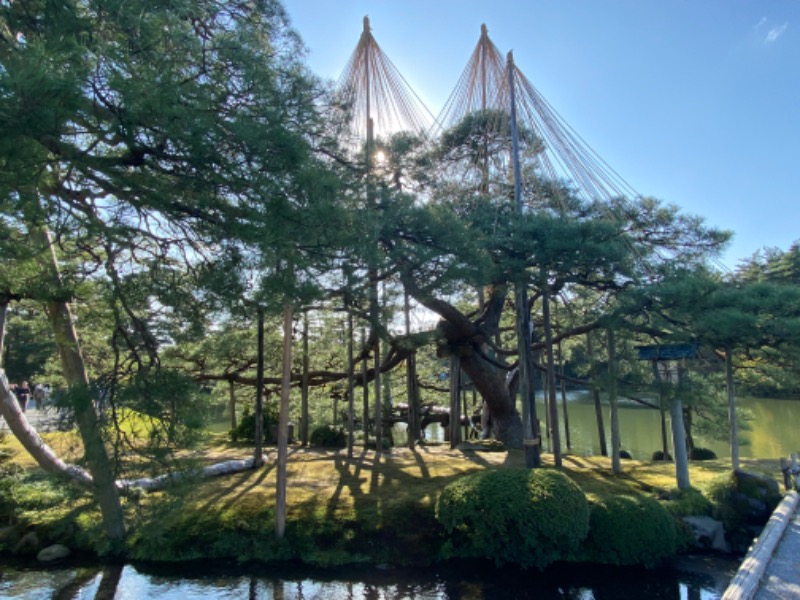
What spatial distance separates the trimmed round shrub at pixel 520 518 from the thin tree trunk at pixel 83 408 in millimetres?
3725

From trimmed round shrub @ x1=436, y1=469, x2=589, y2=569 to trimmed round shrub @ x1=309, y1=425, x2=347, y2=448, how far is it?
632cm

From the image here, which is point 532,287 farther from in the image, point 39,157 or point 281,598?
point 39,157

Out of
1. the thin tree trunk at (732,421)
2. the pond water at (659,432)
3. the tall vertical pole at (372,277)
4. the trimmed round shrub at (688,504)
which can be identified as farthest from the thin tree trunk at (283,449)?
the pond water at (659,432)

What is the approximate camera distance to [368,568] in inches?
237

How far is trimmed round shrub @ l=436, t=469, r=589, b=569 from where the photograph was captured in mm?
5738

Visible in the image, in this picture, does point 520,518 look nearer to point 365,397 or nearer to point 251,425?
point 365,397

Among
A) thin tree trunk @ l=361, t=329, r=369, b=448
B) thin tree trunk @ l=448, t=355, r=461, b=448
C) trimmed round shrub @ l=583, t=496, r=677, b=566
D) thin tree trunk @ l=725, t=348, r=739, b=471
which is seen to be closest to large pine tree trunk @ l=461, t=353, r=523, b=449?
thin tree trunk @ l=448, t=355, r=461, b=448

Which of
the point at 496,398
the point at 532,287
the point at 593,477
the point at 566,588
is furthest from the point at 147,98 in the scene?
the point at 496,398

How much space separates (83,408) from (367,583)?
11.3ft

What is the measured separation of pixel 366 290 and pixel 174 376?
11.7 ft

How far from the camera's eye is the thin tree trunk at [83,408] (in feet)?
14.4

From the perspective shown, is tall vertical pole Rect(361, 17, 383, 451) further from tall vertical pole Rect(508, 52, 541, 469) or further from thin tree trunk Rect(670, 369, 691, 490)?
thin tree trunk Rect(670, 369, 691, 490)

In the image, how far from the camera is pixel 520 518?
5754 mm

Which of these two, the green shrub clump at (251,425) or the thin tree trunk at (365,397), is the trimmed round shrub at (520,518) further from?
the green shrub clump at (251,425)
